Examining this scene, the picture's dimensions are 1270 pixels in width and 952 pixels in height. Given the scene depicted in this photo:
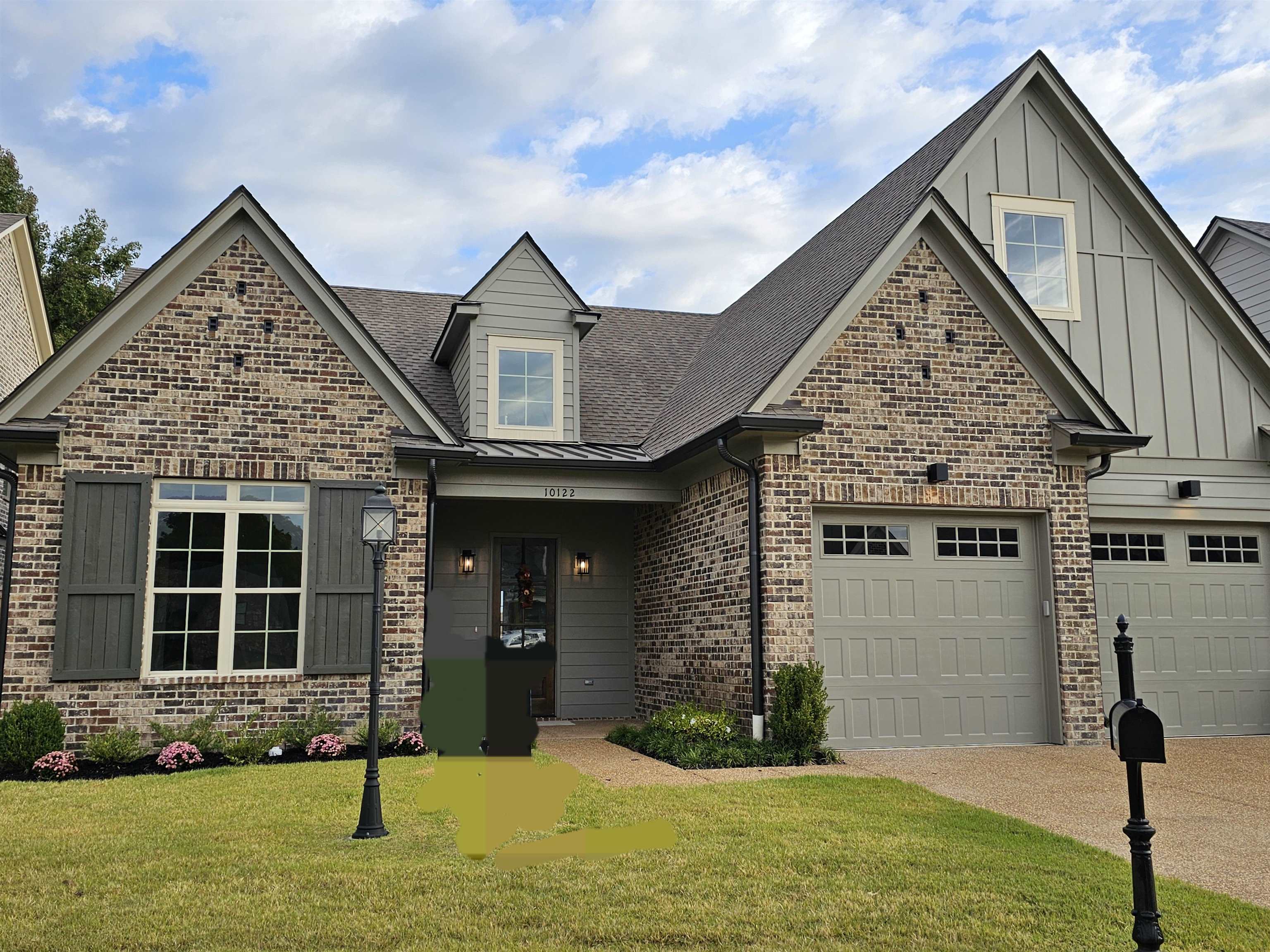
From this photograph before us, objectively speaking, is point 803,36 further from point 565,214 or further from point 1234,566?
point 1234,566

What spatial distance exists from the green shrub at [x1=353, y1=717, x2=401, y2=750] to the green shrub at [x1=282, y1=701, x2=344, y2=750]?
0.76 ft

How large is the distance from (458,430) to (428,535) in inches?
103

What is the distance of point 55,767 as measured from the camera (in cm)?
924

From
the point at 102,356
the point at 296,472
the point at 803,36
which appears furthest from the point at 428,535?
the point at 803,36

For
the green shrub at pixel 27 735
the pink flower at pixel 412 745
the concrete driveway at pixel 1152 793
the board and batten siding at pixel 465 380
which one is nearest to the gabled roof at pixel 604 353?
the board and batten siding at pixel 465 380

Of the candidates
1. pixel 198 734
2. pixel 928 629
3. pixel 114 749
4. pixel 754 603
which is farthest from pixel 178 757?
pixel 928 629

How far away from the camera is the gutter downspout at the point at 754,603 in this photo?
10242 mm

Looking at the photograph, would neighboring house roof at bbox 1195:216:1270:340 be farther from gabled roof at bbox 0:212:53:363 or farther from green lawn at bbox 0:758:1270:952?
gabled roof at bbox 0:212:53:363

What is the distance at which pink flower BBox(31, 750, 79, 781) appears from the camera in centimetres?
922

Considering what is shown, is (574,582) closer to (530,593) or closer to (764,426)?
(530,593)

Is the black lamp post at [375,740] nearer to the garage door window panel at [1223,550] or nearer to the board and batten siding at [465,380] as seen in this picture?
the board and batten siding at [465,380]

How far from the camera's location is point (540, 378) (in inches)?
536

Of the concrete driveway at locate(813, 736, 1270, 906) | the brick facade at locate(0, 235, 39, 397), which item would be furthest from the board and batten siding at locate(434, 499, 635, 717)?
the brick facade at locate(0, 235, 39, 397)

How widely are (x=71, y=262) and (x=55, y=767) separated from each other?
2203cm
